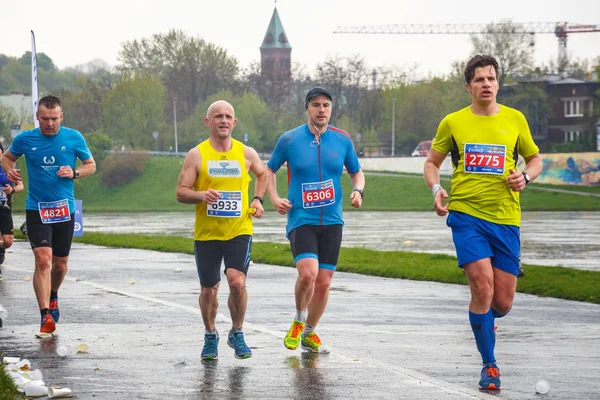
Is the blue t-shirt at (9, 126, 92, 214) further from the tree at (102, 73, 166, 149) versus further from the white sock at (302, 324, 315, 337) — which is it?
the tree at (102, 73, 166, 149)

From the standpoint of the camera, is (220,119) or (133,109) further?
(133,109)

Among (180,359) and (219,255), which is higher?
(219,255)

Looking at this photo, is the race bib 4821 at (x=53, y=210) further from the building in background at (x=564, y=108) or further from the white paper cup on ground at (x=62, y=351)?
the building in background at (x=564, y=108)

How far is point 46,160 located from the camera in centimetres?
1083

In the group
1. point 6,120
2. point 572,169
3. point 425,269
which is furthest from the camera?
point 6,120

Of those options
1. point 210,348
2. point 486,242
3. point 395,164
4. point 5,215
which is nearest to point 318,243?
point 210,348

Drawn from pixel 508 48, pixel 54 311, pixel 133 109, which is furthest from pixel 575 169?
pixel 54 311

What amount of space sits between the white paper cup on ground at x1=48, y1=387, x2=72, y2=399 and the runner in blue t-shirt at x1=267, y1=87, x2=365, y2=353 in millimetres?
2398

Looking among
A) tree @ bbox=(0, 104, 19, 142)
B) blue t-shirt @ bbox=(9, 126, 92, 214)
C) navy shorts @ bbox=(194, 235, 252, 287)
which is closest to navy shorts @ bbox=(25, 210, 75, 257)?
blue t-shirt @ bbox=(9, 126, 92, 214)

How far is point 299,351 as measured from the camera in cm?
943

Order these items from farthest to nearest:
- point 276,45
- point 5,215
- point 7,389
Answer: point 276,45 < point 5,215 < point 7,389

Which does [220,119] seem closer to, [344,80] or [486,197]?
[486,197]

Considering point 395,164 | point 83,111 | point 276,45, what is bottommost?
point 395,164

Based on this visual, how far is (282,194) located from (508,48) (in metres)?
32.1
